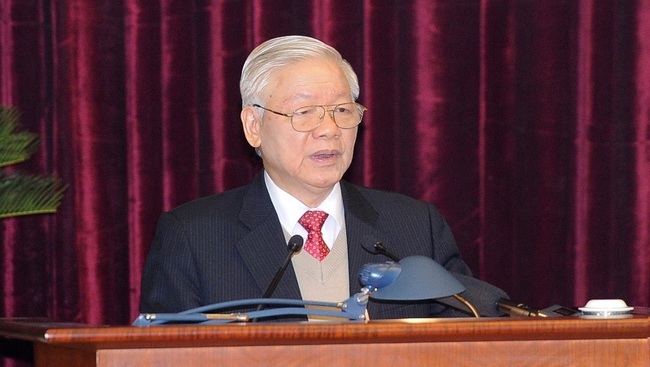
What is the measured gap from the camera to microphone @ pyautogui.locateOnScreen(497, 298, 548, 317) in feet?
6.44

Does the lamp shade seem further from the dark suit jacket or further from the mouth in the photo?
the mouth

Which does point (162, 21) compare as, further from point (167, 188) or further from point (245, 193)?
point (245, 193)

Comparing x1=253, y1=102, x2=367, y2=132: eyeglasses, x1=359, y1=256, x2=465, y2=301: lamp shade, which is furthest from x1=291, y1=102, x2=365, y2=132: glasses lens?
x1=359, y1=256, x2=465, y2=301: lamp shade

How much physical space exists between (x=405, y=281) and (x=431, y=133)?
185 centimetres

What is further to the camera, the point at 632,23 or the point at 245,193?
the point at 632,23

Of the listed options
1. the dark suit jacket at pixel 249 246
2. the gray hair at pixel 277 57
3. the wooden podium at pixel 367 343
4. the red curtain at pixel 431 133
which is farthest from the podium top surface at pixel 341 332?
the red curtain at pixel 431 133

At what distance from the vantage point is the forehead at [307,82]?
267 cm

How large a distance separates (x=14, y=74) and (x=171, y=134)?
0.53 meters

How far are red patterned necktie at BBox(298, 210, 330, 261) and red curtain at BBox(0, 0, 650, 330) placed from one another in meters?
0.90

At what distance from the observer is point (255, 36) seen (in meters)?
3.56

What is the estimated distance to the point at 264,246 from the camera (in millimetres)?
2660

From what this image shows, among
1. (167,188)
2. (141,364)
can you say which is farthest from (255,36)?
(141,364)

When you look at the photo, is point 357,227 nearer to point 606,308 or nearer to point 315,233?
point 315,233

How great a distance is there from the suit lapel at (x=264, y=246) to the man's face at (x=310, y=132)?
0.37ft
